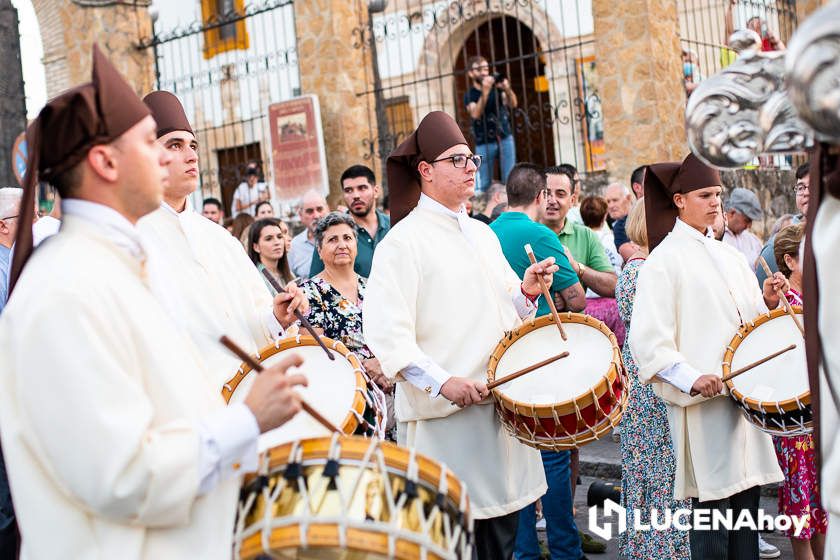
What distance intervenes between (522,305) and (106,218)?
115 inches

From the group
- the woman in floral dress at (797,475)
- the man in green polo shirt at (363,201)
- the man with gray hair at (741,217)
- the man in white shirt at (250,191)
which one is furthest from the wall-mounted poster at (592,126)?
→ the woman in floral dress at (797,475)

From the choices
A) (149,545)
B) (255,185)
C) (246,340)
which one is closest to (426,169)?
(246,340)

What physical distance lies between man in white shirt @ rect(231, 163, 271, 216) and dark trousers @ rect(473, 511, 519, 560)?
9.99m

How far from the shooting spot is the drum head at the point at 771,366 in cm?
488

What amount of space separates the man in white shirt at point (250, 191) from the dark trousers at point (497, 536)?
9989 mm

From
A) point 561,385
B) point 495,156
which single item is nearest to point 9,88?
point 495,156

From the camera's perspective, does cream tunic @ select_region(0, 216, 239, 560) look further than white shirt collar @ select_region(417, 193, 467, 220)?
No

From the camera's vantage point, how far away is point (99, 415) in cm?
234

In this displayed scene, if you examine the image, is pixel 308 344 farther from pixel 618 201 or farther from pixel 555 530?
pixel 618 201

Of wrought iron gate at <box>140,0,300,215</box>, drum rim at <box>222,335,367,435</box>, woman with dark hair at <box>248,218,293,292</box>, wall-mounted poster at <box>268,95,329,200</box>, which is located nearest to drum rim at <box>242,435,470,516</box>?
drum rim at <box>222,335,367,435</box>

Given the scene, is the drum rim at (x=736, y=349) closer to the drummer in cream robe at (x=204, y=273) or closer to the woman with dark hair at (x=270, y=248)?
the drummer in cream robe at (x=204, y=273)

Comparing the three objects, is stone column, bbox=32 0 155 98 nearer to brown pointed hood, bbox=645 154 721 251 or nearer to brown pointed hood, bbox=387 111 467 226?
brown pointed hood, bbox=387 111 467 226

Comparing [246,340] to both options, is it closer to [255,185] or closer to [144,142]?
[144,142]

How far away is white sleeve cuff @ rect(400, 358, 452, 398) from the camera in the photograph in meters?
4.68
